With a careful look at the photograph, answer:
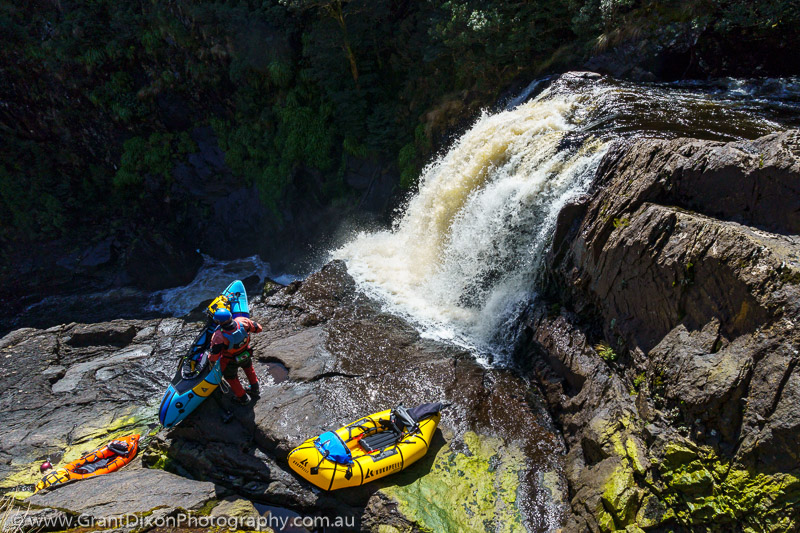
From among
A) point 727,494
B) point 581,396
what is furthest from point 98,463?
point 727,494

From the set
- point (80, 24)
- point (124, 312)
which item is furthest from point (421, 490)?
point (80, 24)

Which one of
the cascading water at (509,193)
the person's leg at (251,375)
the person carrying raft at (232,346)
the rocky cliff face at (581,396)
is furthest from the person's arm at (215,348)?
the cascading water at (509,193)

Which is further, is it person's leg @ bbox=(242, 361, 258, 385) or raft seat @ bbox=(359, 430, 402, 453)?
person's leg @ bbox=(242, 361, 258, 385)

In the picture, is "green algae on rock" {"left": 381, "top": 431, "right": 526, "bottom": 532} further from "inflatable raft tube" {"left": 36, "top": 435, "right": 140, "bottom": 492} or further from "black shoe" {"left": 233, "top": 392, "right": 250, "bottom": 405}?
"inflatable raft tube" {"left": 36, "top": 435, "right": 140, "bottom": 492}

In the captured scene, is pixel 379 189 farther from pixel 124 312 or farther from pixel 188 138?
pixel 124 312

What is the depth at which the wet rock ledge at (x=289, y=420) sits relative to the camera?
526 centimetres

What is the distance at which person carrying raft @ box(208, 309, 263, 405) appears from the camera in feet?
19.7

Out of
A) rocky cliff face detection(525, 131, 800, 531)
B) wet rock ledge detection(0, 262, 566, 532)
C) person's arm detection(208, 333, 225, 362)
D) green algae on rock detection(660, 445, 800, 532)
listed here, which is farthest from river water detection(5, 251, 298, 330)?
green algae on rock detection(660, 445, 800, 532)

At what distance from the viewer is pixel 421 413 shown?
6016 millimetres

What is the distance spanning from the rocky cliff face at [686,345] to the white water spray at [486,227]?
1088 millimetres

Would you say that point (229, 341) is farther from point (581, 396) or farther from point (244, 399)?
point (581, 396)

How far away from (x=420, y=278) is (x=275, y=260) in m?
7.42

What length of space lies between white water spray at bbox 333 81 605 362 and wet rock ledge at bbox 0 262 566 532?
2.66ft

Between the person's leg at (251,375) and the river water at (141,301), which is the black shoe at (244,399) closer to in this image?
the person's leg at (251,375)
